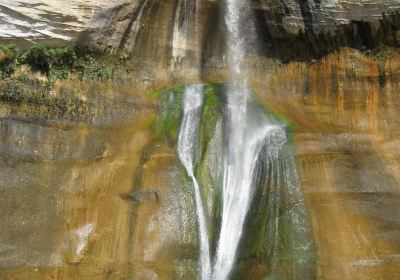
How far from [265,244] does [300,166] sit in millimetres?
1674

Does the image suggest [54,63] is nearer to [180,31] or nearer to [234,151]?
[180,31]

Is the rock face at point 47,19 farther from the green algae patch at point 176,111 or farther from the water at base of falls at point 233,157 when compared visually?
the water at base of falls at point 233,157

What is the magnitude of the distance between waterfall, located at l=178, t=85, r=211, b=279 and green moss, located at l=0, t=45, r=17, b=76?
3423mm

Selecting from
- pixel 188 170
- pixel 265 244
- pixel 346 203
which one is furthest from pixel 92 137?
pixel 346 203

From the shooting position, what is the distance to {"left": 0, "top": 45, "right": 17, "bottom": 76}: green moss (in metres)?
10.6

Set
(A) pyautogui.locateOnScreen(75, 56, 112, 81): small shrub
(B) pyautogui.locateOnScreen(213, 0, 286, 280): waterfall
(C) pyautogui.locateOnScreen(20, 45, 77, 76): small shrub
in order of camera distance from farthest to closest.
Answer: (A) pyautogui.locateOnScreen(75, 56, 112, 81): small shrub < (C) pyautogui.locateOnScreen(20, 45, 77, 76): small shrub < (B) pyautogui.locateOnScreen(213, 0, 286, 280): waterfall

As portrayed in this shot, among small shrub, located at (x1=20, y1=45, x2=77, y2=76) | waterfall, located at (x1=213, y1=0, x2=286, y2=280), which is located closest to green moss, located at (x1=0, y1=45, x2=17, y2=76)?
small shrub, located at (x1=20, y1=45, x2=77, y2=76)

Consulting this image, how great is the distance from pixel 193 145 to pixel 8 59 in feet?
13.2

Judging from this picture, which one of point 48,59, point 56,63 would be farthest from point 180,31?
point 48,59

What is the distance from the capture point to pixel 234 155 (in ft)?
33.2

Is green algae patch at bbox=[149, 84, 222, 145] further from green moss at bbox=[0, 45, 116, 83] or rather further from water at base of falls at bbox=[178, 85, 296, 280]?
green moss at bbox=[0, 45, 116, 83]

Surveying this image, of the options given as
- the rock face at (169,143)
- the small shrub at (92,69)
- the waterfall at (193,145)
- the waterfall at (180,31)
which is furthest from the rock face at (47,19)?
the waterfall at (193,145)

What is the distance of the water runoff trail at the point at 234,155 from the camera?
29.6ft

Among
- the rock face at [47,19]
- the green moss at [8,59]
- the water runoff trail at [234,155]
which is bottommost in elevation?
the water runoff trail at [234,155]
